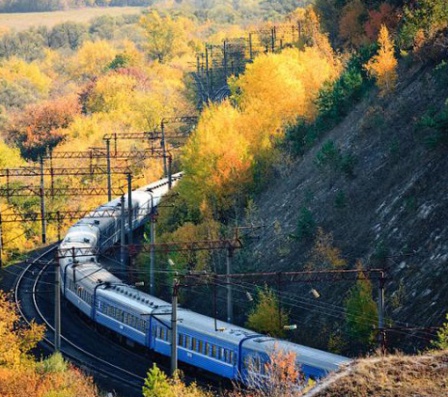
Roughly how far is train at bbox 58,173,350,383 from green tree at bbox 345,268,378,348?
7.86 feet

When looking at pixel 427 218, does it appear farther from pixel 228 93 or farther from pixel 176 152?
pixel 228 93

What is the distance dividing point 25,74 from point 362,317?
105661mm

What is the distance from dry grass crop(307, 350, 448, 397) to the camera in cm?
2634

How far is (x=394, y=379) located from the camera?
27062 millimetres

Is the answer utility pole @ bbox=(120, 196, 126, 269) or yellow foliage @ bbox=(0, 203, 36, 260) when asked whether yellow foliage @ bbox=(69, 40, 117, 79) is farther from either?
utility pole @ bbox=(120, 196, 126, 269)

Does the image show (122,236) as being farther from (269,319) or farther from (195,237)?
(269,319)

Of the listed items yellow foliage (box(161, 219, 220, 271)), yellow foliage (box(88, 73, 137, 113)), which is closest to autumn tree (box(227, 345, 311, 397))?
yellow foliage (box(161, 219, 220, 271))

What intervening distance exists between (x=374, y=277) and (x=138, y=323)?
10.3 meters

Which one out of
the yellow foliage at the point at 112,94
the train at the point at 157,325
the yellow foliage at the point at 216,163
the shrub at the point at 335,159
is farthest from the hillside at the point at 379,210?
the yellow foliage at the point at 112,94

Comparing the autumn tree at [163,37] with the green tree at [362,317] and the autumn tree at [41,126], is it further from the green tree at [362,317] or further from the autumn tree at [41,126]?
the green tree at [362,317]

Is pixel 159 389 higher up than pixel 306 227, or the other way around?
pixel 306 227

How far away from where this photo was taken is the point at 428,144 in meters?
45.5

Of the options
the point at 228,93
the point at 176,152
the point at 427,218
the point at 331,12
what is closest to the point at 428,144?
the point at 427,218

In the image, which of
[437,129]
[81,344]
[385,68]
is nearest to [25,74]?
[385,68]
